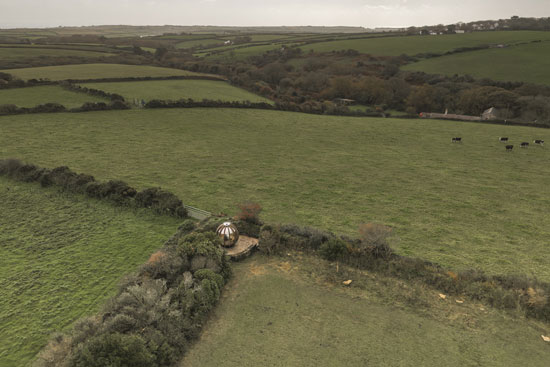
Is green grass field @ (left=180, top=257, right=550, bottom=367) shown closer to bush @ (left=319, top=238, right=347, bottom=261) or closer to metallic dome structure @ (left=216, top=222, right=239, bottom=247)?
bush @ (left=319, top=238, right=347, bottom=261)

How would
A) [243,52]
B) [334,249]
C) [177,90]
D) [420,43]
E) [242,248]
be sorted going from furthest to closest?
[243,52] → [420,43] → [177,90] → [242,248] → [334,249]

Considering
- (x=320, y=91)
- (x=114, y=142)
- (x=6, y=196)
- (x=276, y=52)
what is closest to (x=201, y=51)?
(x=276, y=52)

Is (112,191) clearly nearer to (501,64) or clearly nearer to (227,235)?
(227,235)

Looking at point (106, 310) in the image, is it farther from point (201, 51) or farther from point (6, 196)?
point (201, 51)

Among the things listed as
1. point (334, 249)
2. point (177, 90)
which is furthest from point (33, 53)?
point (334, 249)

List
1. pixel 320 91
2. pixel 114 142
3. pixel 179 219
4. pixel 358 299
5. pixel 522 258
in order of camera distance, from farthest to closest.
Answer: pixel 320 91
pixel 114 142
pixel 179 219
pixel 522 258
pixel 358 299

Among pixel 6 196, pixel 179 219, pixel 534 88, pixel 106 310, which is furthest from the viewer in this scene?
pixel 534 88

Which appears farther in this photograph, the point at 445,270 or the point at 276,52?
the point at 276,52
